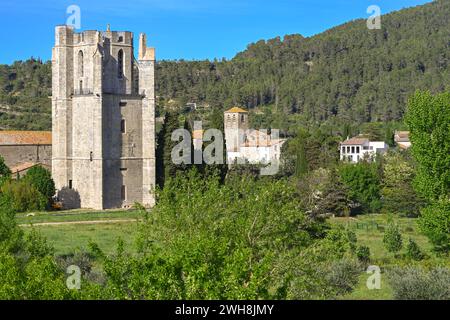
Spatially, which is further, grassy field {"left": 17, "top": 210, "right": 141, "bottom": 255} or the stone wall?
the stone wall

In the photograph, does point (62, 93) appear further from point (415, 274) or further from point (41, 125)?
point (41, 125)

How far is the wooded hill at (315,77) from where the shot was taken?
11706 cm

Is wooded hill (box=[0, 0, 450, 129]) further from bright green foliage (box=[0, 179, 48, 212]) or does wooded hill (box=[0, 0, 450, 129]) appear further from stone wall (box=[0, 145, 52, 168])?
bright green foliage (box=[0, 179, 48, 212])

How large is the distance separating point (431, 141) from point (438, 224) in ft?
11.9

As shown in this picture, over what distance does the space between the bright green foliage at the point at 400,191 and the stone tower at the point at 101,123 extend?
1649 cm

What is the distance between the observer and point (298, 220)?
74.6ft

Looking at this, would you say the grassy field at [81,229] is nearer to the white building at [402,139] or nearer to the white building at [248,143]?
the white building at [248,143]

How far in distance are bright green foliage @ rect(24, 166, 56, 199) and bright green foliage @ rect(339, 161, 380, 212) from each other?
2032 cm

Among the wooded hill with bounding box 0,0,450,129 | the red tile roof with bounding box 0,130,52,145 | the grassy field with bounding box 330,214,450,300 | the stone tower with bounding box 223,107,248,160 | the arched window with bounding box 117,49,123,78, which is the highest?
the wooded hill with bounding box 0,0,450,129

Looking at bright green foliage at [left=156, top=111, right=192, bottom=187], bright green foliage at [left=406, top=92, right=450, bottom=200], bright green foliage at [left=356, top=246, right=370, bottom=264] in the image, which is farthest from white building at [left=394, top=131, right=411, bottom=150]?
bright green foliage at [left=356, top=246, right=370, bottom=264]

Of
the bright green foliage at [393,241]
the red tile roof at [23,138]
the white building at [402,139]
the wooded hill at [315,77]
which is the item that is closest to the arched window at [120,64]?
the red tile roof at [23,138]

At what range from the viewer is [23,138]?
188 feet

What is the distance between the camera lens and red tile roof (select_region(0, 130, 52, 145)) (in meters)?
56.4
